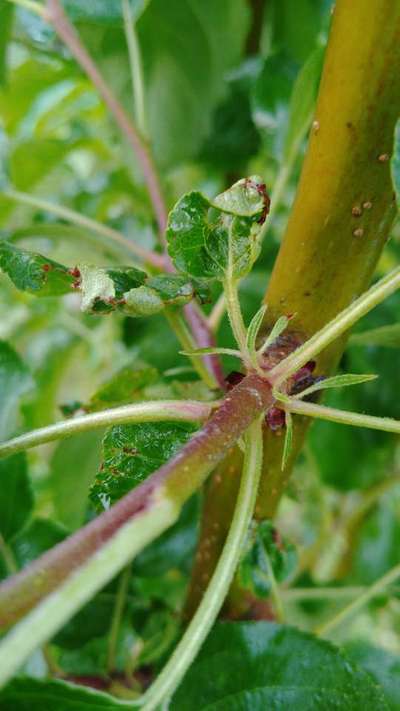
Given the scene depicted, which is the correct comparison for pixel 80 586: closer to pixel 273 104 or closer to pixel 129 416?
pixel 129 416

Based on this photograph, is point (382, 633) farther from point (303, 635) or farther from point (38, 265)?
point (38, 265)

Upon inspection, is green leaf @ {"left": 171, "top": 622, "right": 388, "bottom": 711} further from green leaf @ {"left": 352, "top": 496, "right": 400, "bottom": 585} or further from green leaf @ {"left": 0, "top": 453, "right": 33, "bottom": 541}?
green leaf @ {"left": 352, "top": 496, "right": 400, "bottom": 585}

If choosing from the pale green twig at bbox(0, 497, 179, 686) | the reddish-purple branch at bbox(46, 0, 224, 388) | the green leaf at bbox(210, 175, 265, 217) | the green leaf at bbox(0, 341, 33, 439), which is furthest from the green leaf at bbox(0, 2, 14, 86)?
the pale green twig at bbox(0, 497, 179, 686)

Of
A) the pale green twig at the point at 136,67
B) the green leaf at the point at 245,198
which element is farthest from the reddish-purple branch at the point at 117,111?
the green leaf at the point at 245,198

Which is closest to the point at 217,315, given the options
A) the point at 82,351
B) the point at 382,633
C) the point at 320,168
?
the point at 320,168

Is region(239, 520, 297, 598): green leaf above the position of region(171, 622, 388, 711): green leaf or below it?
above

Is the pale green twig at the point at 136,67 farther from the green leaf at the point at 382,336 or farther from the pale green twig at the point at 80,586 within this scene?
the pale green twig at the point at 80,586
